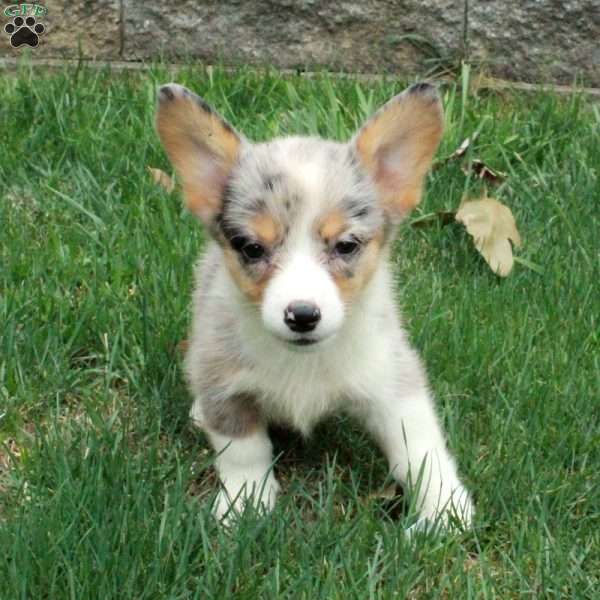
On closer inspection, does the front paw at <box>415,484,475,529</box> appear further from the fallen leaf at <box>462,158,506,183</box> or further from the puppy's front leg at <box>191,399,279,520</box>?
the fallen leaf at <box>462,158,506,183</box>

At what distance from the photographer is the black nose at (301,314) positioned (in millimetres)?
2770

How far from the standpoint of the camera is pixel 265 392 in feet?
10.5

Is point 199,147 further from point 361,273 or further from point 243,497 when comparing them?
point 243,497

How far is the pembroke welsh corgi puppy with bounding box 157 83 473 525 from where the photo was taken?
2959 millimetres

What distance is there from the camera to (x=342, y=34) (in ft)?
19.2

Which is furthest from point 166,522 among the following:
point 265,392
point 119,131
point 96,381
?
point 119,131

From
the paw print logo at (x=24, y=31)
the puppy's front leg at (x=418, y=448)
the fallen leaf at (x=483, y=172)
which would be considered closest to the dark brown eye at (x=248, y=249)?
the puppy's front leg at (x=418, y=448)

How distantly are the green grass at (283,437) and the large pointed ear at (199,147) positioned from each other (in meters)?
0.57

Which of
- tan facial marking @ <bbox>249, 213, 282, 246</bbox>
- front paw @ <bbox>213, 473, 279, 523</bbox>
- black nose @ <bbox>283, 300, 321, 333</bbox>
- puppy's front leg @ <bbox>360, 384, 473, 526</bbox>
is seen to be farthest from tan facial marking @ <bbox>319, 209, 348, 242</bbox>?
front paw @ <bbox>213, 473, 279, 523</bbox>

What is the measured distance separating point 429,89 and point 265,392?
3.04ft

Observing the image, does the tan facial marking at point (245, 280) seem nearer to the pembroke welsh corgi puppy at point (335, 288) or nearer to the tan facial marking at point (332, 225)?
the pembroke welsh corgi puppy at point (335, 288)

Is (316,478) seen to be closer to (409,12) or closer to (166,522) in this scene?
(166,522)

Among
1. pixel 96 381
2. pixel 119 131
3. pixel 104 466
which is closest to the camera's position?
pixel 104 466

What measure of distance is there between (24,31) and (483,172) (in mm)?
2459
